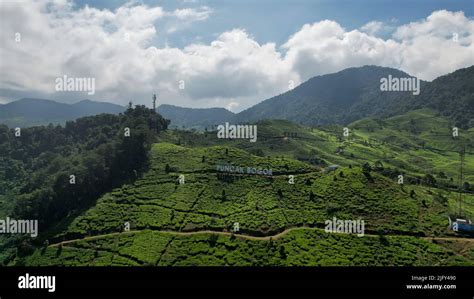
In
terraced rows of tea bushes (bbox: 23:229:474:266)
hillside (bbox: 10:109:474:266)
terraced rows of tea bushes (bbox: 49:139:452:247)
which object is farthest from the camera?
terraced rows of tea bushes (bbox: 49:139:452:247)

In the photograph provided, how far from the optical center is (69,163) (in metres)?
115

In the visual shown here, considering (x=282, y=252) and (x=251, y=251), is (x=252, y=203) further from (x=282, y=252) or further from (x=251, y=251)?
(x=282, y=252)

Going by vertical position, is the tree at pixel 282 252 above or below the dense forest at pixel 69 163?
below

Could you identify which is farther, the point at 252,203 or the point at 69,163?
the point at 69,163

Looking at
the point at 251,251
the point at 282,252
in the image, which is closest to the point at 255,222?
the point at 251,251

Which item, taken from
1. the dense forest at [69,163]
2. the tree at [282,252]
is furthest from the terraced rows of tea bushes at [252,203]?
the dense forest at [69,163]

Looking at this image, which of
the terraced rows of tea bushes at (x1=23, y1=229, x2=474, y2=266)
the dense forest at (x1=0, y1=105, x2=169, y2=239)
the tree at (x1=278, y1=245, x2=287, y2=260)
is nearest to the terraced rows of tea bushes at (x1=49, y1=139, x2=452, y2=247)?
the terraced rows of tea bushes at (x1=23, y1=229, x2=474, y2=266)

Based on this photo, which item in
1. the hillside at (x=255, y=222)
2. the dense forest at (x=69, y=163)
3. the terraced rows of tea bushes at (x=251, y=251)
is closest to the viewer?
the terraced rows of tea bushes at (x=251, y=251)

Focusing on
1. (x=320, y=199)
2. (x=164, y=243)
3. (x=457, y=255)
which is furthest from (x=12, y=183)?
(x=457, y=255)

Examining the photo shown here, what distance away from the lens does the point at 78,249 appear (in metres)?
76.4

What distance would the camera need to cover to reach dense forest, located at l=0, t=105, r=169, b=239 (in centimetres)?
9619

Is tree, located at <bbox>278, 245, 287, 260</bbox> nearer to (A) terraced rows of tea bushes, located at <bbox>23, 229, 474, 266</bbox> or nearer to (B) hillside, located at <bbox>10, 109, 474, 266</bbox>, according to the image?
(A) terraced rows of tea bushes, located at <bbox>23, 229, 474, 266</bbox>

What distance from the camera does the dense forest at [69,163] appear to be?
316 feet

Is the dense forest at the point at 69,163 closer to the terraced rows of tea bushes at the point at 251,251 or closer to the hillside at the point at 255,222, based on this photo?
the hillside at the point at 255,222
